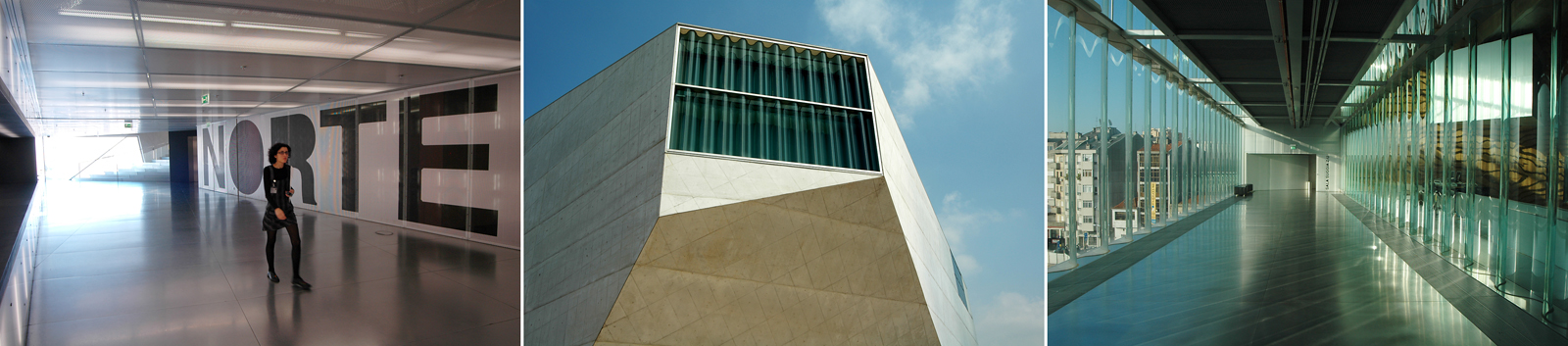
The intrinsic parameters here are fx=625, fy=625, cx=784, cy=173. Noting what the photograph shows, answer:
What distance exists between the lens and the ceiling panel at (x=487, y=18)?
18.1ft

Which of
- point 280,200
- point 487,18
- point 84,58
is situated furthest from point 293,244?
point 84,58

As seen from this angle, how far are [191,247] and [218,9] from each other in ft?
16.2

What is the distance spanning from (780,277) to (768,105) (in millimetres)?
2508

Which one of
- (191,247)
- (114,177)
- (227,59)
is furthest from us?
(114,177)

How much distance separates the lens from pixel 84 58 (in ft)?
25.3

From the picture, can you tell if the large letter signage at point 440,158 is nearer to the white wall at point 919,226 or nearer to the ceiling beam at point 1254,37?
the white wall at point 919,226

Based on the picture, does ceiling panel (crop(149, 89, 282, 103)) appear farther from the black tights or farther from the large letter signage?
the black tights

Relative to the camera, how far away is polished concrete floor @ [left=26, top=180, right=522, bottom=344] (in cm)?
461

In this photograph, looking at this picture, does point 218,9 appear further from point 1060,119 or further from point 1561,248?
point 1561,248

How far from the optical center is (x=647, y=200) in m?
6.80

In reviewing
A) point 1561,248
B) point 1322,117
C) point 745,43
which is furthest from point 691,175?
point 1322,117

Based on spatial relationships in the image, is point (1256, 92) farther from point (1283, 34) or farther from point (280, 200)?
point (280, 200)

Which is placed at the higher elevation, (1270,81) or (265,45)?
(1270,81)

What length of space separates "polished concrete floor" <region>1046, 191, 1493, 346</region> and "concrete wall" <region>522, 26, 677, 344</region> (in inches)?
172
